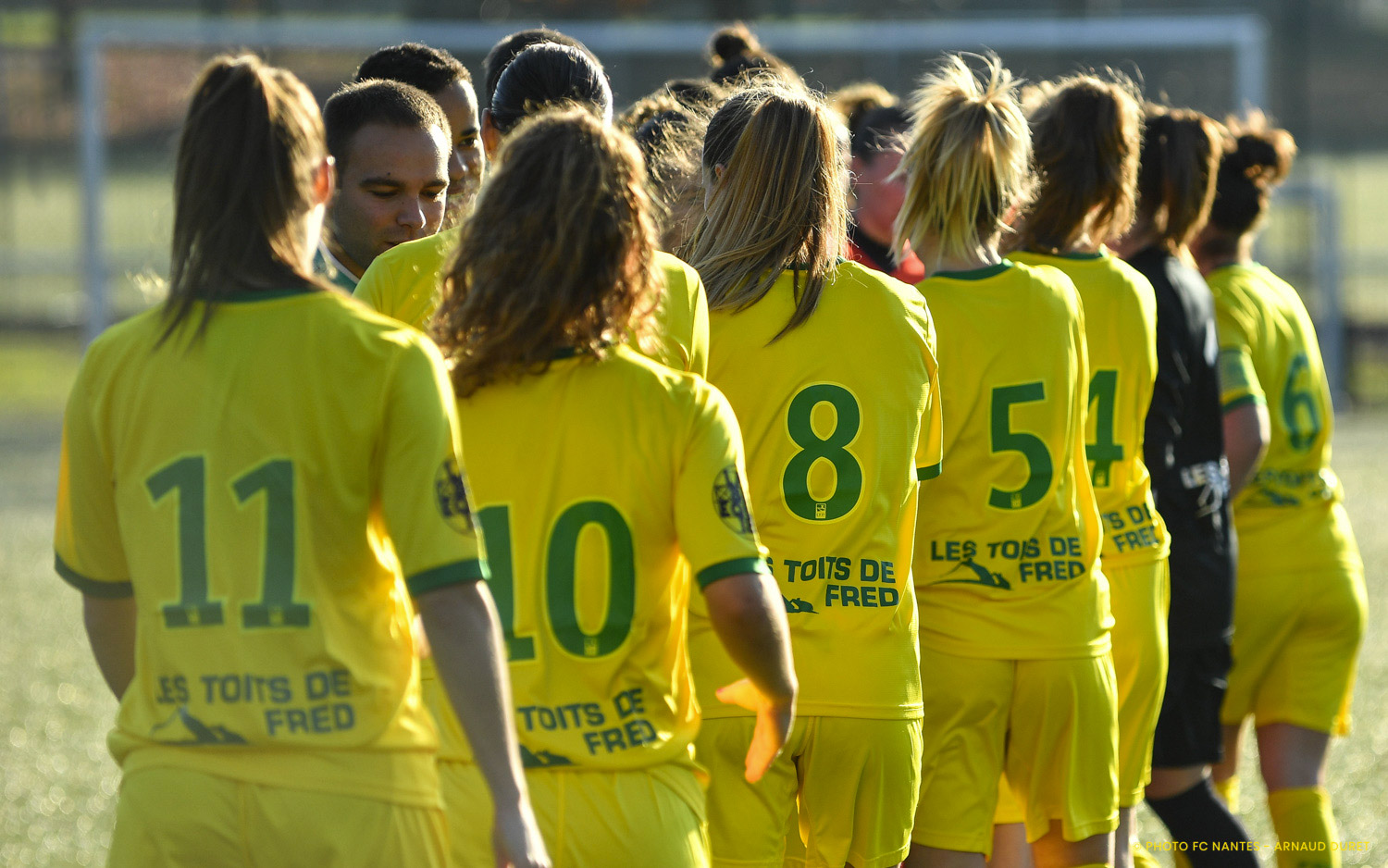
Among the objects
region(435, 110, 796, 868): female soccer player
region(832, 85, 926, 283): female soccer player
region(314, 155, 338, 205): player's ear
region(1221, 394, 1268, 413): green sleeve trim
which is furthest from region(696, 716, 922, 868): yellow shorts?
region(832, 85, 926, 283): female soccer player

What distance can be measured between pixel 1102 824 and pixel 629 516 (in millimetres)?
1714

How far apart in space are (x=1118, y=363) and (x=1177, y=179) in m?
0.68

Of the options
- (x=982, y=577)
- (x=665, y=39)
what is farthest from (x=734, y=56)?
(x=665, y=39)

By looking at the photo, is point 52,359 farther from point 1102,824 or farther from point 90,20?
point 1102,824

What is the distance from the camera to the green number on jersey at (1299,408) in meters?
4.29

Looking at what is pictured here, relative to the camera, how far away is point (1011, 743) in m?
3.22

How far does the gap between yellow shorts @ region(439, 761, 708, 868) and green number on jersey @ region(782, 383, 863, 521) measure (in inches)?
30.2

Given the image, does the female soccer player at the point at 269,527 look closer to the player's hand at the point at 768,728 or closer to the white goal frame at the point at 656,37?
the player's hand at the point at 768,728

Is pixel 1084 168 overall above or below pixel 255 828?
above

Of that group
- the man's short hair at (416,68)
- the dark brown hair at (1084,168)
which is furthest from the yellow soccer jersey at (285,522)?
the dark brown hair at (1084,168)

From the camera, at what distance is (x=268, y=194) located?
1899 mm

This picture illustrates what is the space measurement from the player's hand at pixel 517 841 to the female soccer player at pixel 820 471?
35.3 inches

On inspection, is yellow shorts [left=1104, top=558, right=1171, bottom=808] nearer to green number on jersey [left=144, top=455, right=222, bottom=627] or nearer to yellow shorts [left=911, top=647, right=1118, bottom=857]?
yellow shorts [left=911, top=647, right=1118, bottom=857]

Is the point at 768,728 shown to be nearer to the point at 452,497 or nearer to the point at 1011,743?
the point at 452,497
